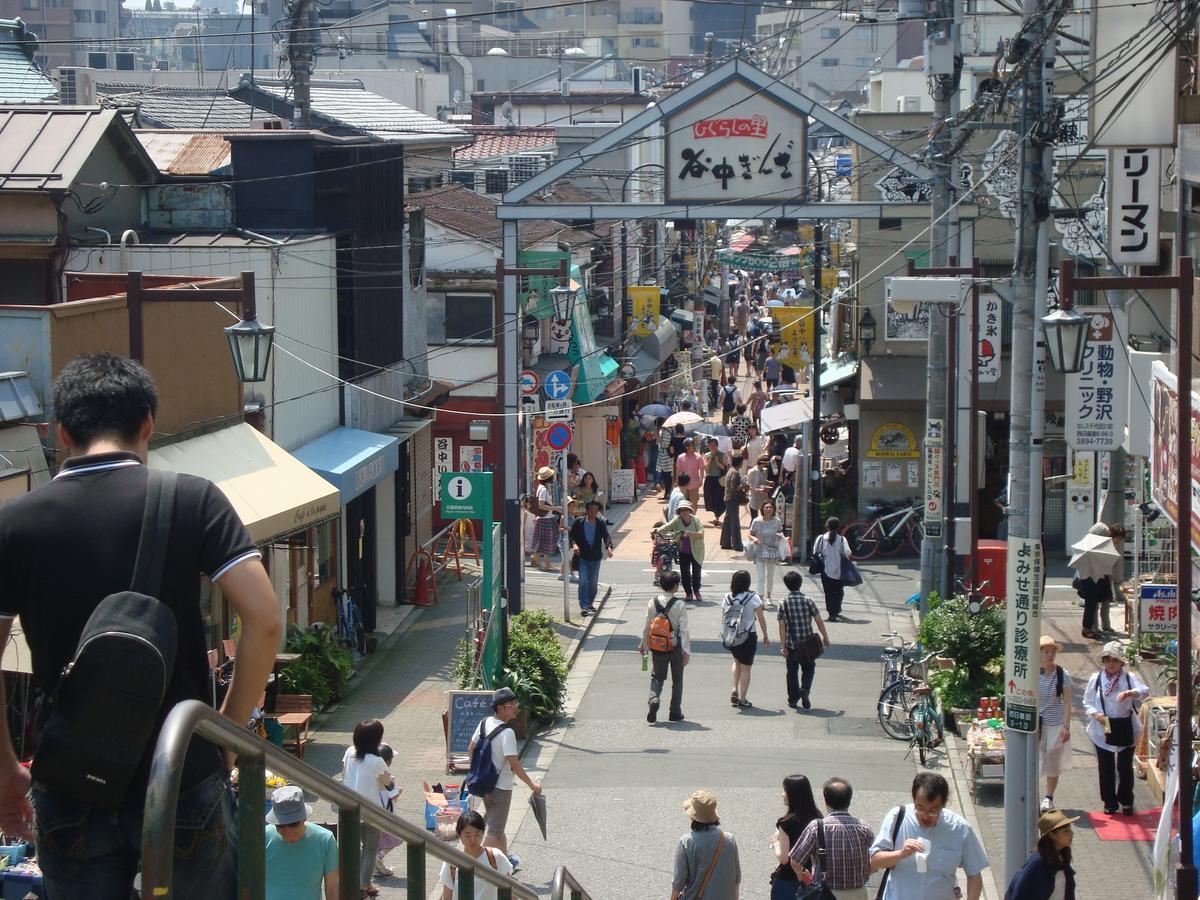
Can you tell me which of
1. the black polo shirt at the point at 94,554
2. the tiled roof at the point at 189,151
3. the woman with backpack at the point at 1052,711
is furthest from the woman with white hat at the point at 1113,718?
the tiled roof at the point at 189,151

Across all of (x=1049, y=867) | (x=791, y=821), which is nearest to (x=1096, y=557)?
(x=791, y=821)

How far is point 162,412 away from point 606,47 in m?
89.5

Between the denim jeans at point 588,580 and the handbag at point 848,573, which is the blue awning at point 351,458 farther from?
the handbag at point 848,573

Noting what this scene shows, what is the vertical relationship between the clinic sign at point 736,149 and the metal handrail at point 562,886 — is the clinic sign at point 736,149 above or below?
above

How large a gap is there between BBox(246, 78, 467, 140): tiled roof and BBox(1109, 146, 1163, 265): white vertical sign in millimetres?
16099

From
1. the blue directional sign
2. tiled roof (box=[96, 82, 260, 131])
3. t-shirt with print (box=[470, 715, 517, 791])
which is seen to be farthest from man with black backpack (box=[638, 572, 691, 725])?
tiled roof (box=[96, 82, 260, 131])

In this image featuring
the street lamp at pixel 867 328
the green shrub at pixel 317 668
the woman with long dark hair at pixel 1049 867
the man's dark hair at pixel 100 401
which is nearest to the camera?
the man's dark hair at pixel 100 401

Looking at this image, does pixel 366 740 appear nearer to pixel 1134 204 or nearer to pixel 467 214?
pixel 1134 204

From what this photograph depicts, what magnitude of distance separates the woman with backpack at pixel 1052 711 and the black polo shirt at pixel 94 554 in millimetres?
9985

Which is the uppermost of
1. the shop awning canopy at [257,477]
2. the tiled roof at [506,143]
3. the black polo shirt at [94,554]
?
the tiled roof at [506,143]

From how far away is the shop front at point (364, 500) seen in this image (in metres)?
19.7

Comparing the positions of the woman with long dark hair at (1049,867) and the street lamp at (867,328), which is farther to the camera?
the street lamp at (867,328)

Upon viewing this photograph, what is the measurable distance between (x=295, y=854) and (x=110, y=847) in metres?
3.75

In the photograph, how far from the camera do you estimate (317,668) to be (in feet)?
55.9
